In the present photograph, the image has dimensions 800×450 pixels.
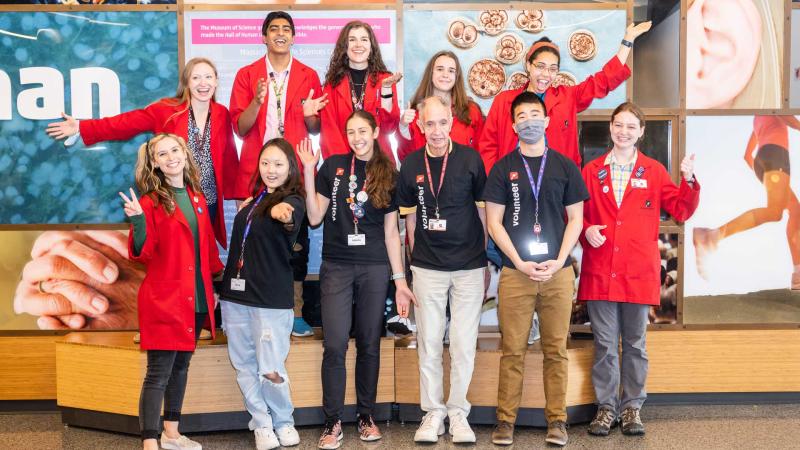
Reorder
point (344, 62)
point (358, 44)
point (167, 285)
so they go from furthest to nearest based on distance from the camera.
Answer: point (344, 62) < point (358, 44) < point (167, 285)

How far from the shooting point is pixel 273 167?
11.9 feet

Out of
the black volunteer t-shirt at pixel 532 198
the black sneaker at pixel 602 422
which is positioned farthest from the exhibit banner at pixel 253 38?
the black sneaker at pixel 602 422

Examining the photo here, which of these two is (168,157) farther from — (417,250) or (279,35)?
(417,250)

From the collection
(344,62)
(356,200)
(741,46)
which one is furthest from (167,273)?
(741,46)

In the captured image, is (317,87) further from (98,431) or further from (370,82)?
(98,431)

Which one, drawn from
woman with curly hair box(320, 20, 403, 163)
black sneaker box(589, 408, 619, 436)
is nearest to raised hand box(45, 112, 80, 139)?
woman with curly hair box(320, 20, 403, 163)

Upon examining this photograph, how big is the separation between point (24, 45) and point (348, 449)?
3.08 m

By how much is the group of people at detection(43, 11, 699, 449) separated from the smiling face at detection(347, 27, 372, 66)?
13 mm

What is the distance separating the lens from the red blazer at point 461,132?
404 cm

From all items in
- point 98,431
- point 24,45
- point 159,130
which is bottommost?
point 98,431

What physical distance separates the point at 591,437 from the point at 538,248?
1042 mm

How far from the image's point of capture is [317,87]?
4254 mm

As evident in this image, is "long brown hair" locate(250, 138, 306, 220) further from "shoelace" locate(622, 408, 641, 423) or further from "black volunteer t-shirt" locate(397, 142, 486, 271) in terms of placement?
"shoelace" locate(622, 408, 641, 423)

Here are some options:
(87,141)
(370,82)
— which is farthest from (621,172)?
(87,141)
